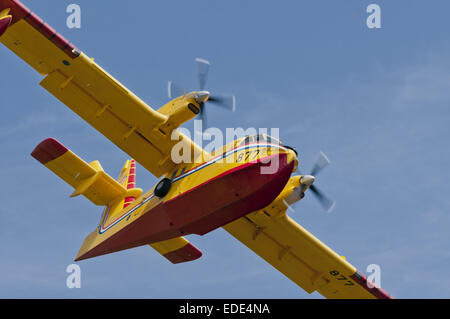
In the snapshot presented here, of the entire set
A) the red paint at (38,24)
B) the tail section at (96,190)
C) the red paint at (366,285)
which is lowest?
the red paint at (366,285)

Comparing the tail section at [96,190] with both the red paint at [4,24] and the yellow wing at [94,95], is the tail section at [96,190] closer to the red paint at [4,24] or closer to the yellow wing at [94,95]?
the yellow wing at [94,95]

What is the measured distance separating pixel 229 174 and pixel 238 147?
3.71 feet

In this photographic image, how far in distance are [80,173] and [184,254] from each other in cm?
480

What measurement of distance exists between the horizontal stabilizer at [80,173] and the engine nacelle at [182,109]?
402cm

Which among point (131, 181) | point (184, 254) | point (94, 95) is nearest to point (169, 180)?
point (94, 95)

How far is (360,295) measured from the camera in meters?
28.7

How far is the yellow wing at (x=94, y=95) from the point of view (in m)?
23.5

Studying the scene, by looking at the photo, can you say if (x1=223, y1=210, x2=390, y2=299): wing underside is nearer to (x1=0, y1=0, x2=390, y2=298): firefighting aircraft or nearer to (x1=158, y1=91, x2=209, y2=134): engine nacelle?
(x1=0, y1=0, x2=390, y2=298): firefighting aircraft

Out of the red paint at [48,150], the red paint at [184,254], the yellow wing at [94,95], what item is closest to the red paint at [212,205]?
the yellow wing at [94,95]

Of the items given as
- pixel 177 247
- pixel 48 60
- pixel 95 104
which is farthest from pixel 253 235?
pixel 48 60

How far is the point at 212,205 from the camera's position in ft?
75.0

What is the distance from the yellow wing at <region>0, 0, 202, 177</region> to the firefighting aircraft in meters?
0.03

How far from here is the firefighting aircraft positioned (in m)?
22.7

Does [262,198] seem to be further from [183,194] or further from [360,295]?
[360,295]
